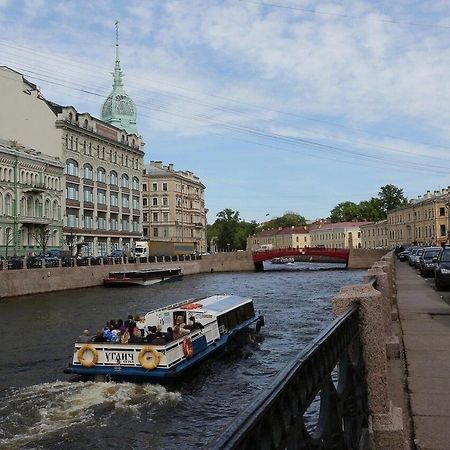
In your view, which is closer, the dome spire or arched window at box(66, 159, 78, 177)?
arched window at box(66, 159, 78, 177)

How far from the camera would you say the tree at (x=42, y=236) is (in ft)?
208

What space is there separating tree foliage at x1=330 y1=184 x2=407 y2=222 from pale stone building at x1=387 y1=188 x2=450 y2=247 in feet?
66.6

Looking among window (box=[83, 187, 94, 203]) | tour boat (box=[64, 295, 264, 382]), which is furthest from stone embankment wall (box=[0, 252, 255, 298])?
tour boat (box=[64, 295, 264, 382])

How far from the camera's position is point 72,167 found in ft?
238

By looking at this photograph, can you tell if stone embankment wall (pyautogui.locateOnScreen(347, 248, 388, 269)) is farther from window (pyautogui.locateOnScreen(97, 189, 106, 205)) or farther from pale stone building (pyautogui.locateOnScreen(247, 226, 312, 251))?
pale stone building (pyautogui.locateOnScreen(247, 226, 312, 251))

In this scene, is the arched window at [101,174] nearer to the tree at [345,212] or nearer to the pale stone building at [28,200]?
the pale stone building at [28,200]

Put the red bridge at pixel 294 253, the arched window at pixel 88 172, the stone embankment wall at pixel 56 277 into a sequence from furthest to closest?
1. the red bridge at pixel 294 253
2. the arched window at pixel 88 172
3. the stone embankment wall at pixel 56 277

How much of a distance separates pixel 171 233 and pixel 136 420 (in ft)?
312

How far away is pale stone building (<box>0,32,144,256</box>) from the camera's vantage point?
67125 mm

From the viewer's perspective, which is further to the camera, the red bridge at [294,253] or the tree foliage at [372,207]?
the tree foliage at [372,207]

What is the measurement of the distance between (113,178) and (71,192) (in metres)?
11.9

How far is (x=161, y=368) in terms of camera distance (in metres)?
16.2

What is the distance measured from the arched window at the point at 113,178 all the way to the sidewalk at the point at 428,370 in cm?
7070

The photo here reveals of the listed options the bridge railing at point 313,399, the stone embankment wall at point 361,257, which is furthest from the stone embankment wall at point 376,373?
the stone embankment wall at point 361,257
